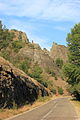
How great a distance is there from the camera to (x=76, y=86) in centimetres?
3759

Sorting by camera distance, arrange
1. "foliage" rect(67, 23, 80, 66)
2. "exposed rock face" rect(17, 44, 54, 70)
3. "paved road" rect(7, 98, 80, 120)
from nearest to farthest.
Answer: "paved road" rect(7, 98, 80, 120), "foliage" rect(67, 23, 80, 66), "exposed rock face" rect(17, 44, 54, 70)

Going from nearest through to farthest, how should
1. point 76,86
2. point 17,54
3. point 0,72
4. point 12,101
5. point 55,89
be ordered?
point 0,72 < point 12,101 < point 76,86 < point 55,89 < point 17,54

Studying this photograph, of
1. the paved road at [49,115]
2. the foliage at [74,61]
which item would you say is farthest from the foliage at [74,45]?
the paved road at [49,115]

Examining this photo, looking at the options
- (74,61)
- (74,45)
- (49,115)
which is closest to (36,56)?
(74,61)

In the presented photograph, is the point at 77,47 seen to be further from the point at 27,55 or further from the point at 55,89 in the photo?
the point at 27,55

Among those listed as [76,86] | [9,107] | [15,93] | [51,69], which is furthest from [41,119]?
[51,69]

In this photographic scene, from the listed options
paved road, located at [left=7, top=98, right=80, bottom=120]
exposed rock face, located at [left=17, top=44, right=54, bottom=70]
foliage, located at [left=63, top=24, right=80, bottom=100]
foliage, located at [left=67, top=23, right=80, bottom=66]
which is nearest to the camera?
paved road, located at [left=7, top=98, right=80, bottom=120]

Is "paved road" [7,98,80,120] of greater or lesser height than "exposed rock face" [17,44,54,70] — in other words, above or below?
below

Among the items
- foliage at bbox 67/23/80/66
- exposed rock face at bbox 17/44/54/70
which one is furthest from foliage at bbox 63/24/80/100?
exposed rock face at bbox 17/44/54/70

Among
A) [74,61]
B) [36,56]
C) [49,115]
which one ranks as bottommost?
[49,115]

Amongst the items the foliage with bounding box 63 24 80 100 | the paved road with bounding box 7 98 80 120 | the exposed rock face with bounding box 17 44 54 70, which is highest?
the exposed rock face with bounding box 17 44 54 70

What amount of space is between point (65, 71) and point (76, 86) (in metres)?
3.61

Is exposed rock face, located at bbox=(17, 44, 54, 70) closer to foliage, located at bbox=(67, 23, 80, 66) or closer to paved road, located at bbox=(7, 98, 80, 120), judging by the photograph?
foliage, located at bbox=(67, 23, 80, 66)

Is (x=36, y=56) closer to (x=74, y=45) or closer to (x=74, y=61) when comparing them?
(x=74, y=61)
